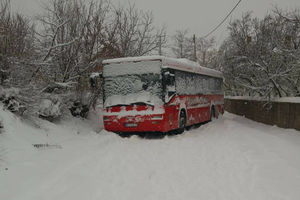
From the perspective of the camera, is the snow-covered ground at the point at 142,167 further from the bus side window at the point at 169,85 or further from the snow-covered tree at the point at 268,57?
the snow-covered tree at the point at 268,57

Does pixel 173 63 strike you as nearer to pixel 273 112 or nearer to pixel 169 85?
pixel 169 85

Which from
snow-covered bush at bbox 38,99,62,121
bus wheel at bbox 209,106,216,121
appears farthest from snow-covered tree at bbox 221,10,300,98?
snow-covered bush at bbox 38,99,62,121

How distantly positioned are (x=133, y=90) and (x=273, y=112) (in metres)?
7.59

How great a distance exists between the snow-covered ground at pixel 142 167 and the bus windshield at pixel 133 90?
166 cm

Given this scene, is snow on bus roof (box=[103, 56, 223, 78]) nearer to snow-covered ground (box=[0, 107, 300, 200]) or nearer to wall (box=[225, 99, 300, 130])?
snow-covered ground (box=[0, 107, 300, 200])

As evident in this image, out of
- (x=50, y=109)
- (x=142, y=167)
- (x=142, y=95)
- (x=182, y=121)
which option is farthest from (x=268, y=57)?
(x=142, y=167)

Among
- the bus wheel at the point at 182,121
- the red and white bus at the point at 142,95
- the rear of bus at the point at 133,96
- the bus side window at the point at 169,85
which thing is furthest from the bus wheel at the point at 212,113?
the rear of bus at the point at 133,96

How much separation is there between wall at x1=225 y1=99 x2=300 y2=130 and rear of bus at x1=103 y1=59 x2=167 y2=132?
5.36m

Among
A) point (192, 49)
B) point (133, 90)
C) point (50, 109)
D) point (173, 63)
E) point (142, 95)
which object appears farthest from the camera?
point (192, 49)

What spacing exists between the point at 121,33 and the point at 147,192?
54.6 feet

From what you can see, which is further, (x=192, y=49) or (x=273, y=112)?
(x=192, y=49)

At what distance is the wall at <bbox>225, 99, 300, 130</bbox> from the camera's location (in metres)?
14.3

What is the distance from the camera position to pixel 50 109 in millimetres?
13602

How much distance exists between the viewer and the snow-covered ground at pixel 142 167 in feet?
19.8
